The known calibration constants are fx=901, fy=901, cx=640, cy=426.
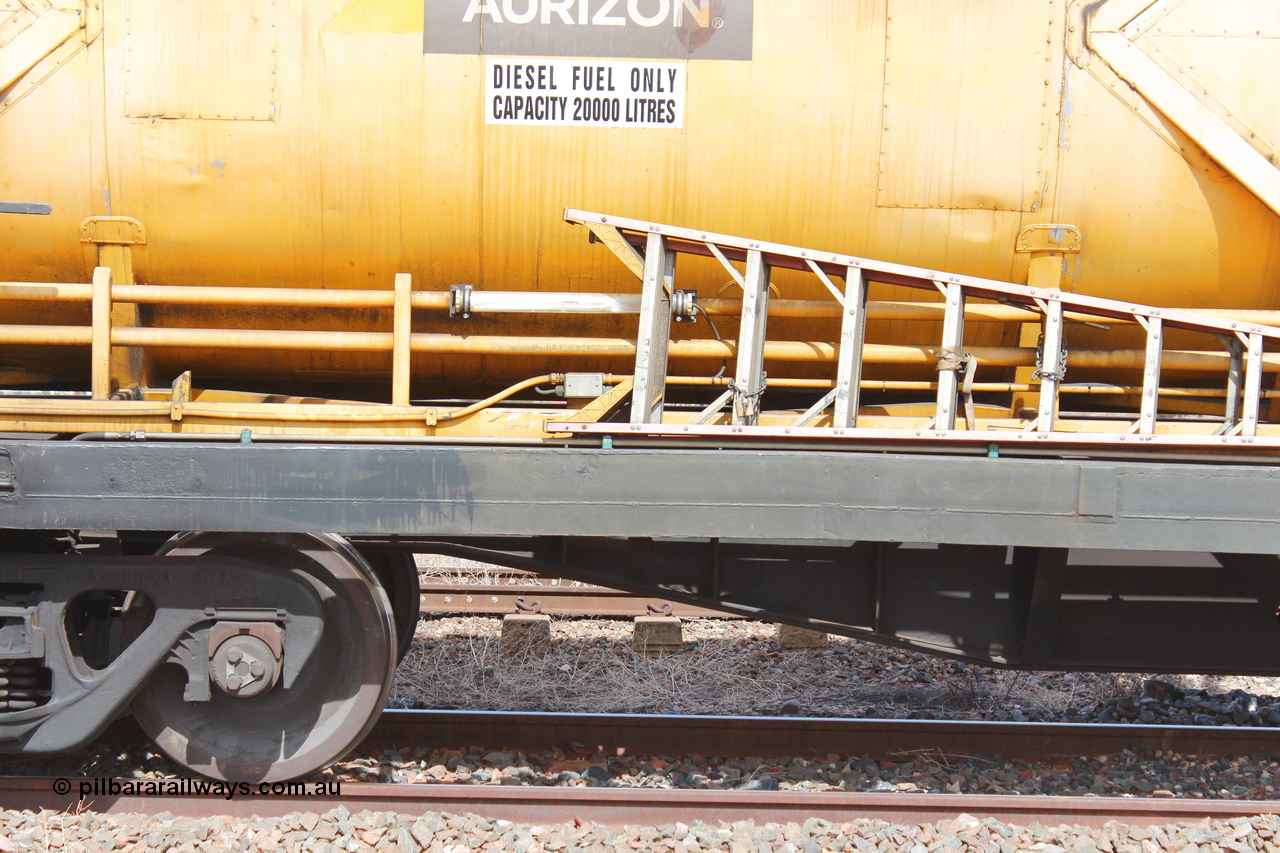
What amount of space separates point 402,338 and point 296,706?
1554 mm

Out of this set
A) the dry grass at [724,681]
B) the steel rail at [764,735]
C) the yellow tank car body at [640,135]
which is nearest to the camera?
the yellow tank car body at [640,135]

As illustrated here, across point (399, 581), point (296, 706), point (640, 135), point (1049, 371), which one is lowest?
point (296, 706)

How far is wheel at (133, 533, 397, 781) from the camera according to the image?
11.3ft

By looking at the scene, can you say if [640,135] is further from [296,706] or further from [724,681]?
[724,681]

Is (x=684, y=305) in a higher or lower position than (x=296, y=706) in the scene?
higher

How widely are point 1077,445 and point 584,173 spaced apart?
1996mm

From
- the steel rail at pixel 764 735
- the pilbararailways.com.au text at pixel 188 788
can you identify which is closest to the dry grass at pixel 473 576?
the steel rail at pixel 764 735

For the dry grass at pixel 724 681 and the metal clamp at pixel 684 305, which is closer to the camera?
the metal clamp at pixel 684 305

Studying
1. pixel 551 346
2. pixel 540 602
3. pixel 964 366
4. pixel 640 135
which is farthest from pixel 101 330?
pixel 540 602

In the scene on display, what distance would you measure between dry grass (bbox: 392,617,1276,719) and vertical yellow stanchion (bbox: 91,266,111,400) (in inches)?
92.5

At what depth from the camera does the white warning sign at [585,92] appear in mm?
3299

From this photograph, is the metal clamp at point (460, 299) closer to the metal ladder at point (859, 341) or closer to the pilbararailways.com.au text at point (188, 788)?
the metal ladder at point (859, 341)

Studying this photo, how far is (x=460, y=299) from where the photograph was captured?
10.9ft

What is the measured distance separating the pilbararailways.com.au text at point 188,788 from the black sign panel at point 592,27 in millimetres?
2939
